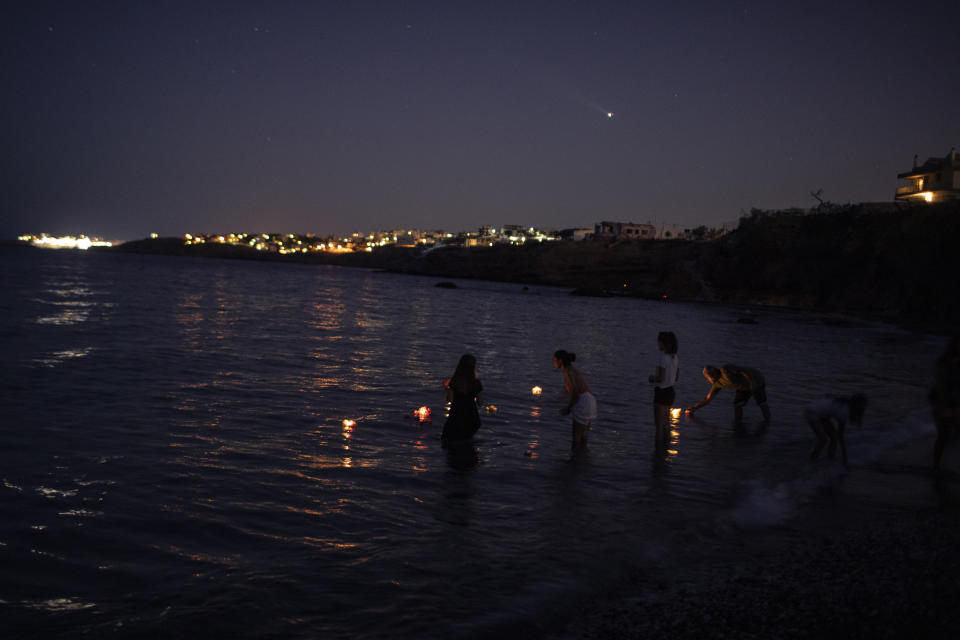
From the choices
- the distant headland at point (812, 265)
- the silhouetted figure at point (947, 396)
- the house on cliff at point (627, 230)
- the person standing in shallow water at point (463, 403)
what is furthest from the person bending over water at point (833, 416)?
the house on cliff at point (627, 230)

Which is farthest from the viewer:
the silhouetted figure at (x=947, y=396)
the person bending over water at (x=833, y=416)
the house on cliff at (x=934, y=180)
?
the house on cliff at (x=934, y=180)

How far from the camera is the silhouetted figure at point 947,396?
8.84 metres

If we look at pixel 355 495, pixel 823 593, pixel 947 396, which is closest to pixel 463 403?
pixel 355 495

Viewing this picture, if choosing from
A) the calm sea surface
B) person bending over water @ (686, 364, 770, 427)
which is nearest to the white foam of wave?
the calm sea surface

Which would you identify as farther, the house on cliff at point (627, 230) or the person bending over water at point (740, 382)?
the house on cliff at point (627, 230)

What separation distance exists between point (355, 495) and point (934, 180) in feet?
286

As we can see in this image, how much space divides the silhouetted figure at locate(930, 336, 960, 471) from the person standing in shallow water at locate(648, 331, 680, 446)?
3511 millimetres

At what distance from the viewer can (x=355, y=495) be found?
24.8 feet

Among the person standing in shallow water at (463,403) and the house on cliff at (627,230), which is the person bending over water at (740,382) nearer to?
the person standing in shallow water at (463,403)

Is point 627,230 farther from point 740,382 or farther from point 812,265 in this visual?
point 740,382

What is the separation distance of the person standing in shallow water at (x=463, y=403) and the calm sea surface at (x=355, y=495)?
380mm

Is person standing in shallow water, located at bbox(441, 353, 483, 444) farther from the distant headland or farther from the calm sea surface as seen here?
the distant headland

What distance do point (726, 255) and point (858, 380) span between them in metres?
75.7

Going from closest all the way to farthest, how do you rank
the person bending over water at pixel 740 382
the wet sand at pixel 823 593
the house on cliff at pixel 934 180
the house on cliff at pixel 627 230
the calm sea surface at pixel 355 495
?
the wet sand at pixel 823 593, the calm sea surface at pixel 355 495, the person bending over water at pixel 740 382, the house on cliff at pixel 934 180, the house on cliff at pixel 627 230
